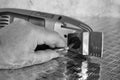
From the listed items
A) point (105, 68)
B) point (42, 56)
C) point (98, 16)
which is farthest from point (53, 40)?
point (98, 16)

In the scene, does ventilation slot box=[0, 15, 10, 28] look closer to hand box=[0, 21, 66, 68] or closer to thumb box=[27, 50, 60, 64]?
hand box=[0, 21, 66, 68]

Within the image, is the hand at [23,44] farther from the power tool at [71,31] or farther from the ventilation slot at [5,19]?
the ventilation slot at [5,19]

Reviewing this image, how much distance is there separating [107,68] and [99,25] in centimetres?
63

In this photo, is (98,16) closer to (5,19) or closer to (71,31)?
(71,31)

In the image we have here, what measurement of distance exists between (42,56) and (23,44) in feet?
0.25

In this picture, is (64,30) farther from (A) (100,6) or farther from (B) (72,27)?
(A) (100,6)

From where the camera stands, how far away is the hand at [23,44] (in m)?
0.71

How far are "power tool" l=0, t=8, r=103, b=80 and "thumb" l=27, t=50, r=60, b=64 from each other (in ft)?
0.22

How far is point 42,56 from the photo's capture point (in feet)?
2.48

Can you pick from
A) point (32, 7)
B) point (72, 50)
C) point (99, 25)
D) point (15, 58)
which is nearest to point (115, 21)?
point (99, 25)

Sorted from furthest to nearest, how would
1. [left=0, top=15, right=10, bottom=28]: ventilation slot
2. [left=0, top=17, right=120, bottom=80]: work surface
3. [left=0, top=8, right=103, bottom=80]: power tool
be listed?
1. [left=0, top=15, right=10, bottom=28]: ventilation slot
2. [left=0, top=8, right=103, bottom=80]: power tool
3. [left=0, top=17, right=120, bottom=80]: work surface

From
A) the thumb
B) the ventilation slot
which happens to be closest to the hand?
the thumb

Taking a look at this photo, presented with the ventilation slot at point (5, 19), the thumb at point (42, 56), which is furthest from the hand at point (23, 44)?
the ventilation slot at point (5, 19)

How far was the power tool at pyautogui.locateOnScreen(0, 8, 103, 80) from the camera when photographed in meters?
0.78
